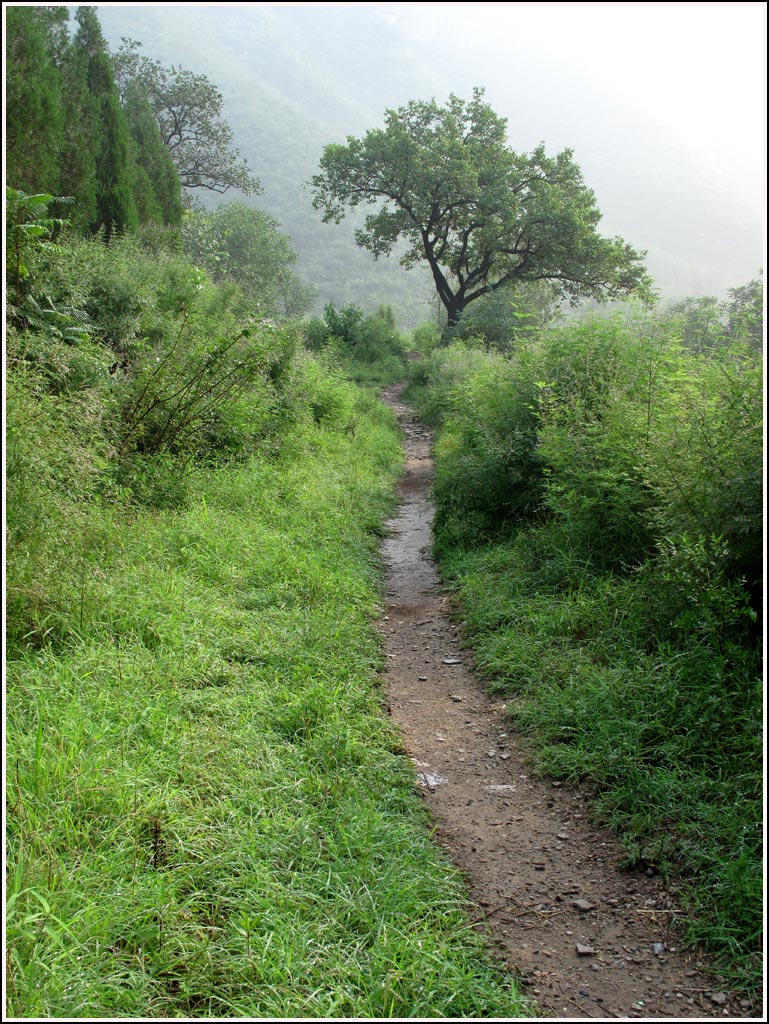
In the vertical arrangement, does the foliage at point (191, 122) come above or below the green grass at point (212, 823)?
above

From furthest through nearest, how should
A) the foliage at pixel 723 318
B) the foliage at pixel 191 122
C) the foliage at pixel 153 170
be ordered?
the foliage at pixel 191 122, the foliage at pixel 153 170, the foliage at pixel 723 318

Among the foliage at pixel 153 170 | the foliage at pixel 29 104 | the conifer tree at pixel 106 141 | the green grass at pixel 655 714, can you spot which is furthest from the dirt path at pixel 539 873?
the foliage at pixel 153 170

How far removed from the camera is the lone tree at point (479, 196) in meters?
23.6

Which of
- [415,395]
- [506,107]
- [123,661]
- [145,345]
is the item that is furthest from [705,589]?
[506,107]

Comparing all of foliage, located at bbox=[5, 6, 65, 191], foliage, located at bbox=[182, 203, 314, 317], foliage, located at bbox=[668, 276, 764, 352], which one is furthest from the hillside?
foliage, located at bbox=[182, 203, 314, 317]

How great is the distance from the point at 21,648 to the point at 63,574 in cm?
54

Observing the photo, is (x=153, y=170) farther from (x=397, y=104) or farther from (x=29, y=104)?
(x=29, y=104)

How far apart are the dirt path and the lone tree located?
22468 millimetres

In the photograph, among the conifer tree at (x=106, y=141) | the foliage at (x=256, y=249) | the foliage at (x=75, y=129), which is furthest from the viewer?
the foliage at (x=256, y=249)

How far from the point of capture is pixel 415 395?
1984 centimetres

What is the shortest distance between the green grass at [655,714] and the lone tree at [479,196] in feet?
70.1

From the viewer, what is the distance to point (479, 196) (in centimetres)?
2353

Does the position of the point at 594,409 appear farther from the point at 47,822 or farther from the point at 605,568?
the point at 47,822

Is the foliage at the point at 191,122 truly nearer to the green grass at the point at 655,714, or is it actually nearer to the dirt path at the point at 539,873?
the green grass at the point at 655,714
